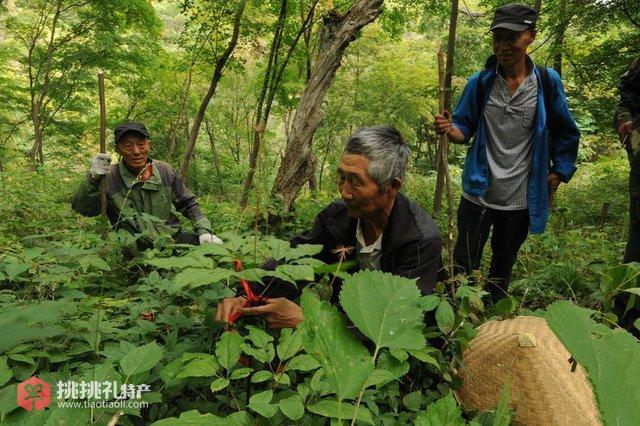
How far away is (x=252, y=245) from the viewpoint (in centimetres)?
151

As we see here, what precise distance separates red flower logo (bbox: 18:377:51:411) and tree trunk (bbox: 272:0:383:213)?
368 cm

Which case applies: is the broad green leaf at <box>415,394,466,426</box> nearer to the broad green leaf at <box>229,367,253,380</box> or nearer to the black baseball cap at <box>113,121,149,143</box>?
the broad green leaf at <box>229,367,253,380</box>

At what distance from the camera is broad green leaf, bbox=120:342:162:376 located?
1.13 metres

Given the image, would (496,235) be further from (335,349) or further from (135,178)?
(135,178)

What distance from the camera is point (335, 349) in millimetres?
641

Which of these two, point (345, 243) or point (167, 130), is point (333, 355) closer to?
point (345, 243)

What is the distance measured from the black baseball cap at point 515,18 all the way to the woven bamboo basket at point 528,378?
1791 millimetres

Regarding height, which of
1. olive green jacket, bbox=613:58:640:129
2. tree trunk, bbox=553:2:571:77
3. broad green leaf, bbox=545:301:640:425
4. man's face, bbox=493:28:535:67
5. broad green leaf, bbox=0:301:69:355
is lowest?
broad green leaf, bbox=545:301:640:425

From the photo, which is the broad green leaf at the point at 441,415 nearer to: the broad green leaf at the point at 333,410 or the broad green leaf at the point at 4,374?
the broad green leaf at the point at 333,410

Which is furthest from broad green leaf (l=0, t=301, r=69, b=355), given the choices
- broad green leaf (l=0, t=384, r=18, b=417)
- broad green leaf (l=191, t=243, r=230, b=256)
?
broad green leaf (l=191, t=243, r=230, b=256)

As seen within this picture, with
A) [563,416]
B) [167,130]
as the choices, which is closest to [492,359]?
[563,416]

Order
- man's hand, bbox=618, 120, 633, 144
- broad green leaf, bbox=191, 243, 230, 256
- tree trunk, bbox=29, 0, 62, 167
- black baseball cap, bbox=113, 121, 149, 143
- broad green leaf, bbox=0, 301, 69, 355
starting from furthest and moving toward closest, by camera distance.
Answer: tree trunk, bbox=29, 0, 62, 167 < black baseball cap, bbox=113, 121, 149, 143 < man's hand, bbox=618, 120, 633, 144 < broad green leaf, bbox=191, 243, 230, 256 < broad green leaf, bbox=0, 301, 69, 355

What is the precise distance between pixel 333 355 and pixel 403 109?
607 inches

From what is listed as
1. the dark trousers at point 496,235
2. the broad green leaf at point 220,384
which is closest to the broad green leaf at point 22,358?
the broad green leaf at point 220,384
